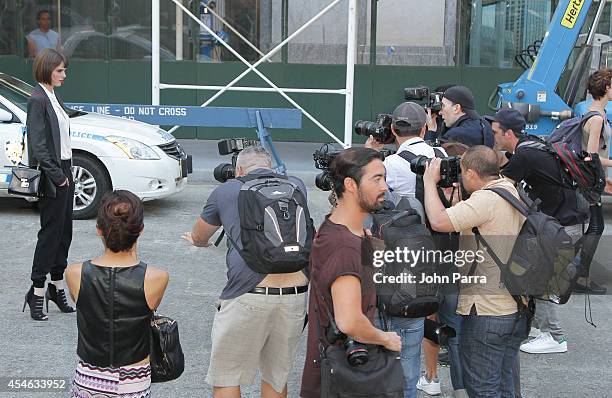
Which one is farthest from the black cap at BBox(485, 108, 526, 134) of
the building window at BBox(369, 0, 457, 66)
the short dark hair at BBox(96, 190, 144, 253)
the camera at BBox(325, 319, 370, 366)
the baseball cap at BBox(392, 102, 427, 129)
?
the building window at BBox(369, 0, 457, 66)

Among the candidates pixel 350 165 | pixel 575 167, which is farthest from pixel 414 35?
pixel 350 165

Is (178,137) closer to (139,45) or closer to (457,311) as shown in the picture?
(139,45)

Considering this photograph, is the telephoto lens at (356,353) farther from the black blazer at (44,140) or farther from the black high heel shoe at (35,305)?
the black high heel shoe at (35,305)

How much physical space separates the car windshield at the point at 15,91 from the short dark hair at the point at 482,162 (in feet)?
21.7

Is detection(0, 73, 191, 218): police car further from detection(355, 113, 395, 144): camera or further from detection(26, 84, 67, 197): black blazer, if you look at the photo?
detection(355, 113, 395, 144): camera

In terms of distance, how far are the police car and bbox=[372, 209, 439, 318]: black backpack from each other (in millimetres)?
6209

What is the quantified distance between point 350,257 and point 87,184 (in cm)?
698

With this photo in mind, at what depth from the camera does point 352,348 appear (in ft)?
12.9

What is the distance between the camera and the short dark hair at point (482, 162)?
493 cm

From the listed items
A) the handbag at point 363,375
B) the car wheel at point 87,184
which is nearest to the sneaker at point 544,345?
the handbag at point 363,375

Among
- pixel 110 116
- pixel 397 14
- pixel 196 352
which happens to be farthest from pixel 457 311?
pixel 397 14

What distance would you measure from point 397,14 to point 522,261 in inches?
453

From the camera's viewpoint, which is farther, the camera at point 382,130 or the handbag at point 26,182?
the handbag at point 26,182

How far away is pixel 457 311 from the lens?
5008mm
